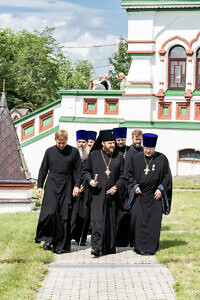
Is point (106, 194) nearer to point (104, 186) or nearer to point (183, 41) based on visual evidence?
point (104, 186)

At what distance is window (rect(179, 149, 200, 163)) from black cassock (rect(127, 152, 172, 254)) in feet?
41.6

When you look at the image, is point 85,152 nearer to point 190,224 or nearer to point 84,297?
point 190,224

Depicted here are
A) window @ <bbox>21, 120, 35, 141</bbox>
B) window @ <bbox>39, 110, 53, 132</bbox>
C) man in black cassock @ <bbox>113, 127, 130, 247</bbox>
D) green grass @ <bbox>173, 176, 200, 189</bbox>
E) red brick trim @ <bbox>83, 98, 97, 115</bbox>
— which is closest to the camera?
man in black cassock @ <bbox>113, 127, 130, 247</bbox>

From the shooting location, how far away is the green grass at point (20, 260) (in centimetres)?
840

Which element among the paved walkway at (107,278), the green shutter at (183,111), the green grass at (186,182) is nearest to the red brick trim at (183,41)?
the green shutter at (183,111)

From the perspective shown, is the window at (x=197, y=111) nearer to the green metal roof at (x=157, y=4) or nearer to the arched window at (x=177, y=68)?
the arched window at (x=177, y=68)

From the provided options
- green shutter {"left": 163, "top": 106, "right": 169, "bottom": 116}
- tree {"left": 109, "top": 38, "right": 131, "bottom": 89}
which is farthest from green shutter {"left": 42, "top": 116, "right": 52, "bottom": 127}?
tree {"left": 109, "top": 38, "right": 131, "bottom": 89}

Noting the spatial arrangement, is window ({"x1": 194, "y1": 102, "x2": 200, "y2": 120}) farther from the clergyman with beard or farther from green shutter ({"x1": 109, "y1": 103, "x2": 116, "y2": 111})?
the clergyman with beard

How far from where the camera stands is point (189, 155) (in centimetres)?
2403

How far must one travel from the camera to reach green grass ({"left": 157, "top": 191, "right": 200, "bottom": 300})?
28.7 feet

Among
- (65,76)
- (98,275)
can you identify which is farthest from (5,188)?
(65,76)

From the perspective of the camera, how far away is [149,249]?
435 inches

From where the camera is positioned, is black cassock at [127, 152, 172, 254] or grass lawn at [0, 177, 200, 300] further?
black cassock at [127, 152, 172, 254]

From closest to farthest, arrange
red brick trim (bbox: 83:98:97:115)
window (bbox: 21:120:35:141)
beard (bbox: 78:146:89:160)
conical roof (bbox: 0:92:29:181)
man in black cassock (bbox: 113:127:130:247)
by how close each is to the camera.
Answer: man in black cassock (bbox: 113:127:130:247) < beard (bbox: 78:146:89:160) < conical roof (bbox: 0:92:29:181) < red brick trim (bbox: 83:98:97:115) < window (bbox: 21:120:35:141)
